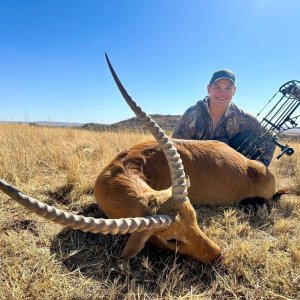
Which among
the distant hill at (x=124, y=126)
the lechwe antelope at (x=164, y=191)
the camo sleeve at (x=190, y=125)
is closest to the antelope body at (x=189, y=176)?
the lechwe antelope at (x=164, y=191)

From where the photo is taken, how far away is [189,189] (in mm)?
4953

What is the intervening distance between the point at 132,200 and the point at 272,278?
146 centimetres

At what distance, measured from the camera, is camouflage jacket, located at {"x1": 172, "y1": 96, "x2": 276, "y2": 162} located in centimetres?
682

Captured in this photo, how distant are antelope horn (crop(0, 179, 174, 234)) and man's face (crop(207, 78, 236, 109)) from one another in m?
3.95

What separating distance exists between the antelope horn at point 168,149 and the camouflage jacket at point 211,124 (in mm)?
3799

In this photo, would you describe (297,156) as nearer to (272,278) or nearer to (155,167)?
(155,167)

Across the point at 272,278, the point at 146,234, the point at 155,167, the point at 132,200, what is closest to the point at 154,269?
the point at 146,234

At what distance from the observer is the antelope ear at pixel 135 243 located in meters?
3.15

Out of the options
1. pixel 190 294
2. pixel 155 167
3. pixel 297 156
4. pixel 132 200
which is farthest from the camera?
pixel 297 156

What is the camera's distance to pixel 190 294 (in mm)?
3012

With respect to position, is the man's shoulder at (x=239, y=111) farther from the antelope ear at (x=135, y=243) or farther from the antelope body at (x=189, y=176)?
the antelope ear at (x=135, y=243)

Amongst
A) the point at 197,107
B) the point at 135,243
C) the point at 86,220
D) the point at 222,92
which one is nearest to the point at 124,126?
the point at 197,107

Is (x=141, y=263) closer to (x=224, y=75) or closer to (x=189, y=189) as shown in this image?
(x=189, y=189)

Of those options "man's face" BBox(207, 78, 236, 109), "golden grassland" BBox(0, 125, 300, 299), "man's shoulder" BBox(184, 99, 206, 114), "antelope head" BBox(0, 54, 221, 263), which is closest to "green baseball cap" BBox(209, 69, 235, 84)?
"man's face" BBox(207, 78, 236, 109)
